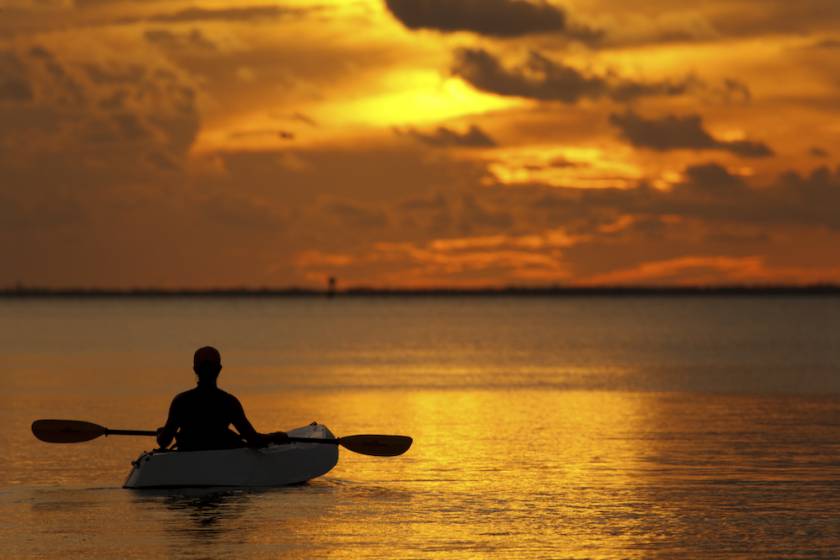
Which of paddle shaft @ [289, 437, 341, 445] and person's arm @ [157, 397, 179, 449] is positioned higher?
person's arm @ [157, 397, 179, 449]

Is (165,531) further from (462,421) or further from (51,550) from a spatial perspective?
(462,421)

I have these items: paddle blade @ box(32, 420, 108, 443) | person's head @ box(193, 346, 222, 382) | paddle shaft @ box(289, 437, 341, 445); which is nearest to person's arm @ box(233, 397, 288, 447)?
paddle shaft @ box(289, 437, 341, 445)

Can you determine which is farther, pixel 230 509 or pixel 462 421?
pixel 462 421

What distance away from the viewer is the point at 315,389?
4716 cm

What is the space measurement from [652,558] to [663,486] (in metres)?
5.96

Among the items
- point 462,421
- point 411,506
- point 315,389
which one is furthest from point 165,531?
point 315,389

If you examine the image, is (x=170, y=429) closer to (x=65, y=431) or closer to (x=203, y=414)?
(x=203, y=414)

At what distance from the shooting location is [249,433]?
70.0 ft

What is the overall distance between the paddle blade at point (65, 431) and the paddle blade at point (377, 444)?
4039mm

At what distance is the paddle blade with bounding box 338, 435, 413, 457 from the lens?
23.4 metres

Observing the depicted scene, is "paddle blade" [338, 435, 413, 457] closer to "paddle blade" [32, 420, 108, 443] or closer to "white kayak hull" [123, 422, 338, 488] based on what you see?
"white kayak hull" [123, 422, 338, 488]

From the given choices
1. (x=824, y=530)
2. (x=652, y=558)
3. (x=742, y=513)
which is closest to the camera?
(x=652, y=558)

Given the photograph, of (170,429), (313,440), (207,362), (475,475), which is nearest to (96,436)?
(170,429)

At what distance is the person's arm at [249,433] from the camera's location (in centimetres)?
2098
